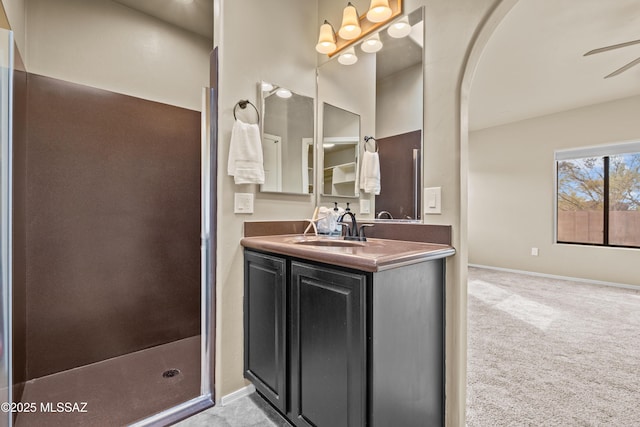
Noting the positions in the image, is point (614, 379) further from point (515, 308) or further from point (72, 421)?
point (72, 421)

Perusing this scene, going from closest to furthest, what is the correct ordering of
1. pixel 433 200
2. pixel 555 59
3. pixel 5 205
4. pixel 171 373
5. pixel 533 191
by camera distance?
pixel 5 205 < pixel 433 200 < pixel 171 373 < pixel 555 59 < pixel 533 191

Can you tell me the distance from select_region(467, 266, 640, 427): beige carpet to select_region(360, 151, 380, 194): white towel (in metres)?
1.40

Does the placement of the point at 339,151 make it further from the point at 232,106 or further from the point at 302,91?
the point at 232,106

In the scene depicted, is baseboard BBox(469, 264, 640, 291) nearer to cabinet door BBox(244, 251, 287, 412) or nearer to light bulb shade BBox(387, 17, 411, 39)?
light bulb shade BBox(387, 17, 411, 39)

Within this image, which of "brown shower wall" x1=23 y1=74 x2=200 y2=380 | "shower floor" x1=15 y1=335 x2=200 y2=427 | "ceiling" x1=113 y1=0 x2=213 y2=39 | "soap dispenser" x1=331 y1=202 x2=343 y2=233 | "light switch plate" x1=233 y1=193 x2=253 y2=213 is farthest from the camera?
"ceiling" x1=113 y1=0 x2=213 y2=39

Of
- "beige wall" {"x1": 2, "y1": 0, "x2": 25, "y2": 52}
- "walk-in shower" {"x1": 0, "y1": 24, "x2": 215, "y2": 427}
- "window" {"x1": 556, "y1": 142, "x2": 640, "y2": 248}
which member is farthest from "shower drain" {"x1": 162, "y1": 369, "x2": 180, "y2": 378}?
"window" {"x1": 556, "y1": 142, "x2": 640, "y2": 248}

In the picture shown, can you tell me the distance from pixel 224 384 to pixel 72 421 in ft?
2.43

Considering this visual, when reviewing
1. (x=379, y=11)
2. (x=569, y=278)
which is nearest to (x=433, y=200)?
(x=379, y=11)

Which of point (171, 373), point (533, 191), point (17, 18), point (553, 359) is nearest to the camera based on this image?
point (17, 18)

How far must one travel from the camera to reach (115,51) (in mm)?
2107

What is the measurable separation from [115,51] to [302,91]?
1431mm

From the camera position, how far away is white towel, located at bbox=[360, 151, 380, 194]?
185 cm

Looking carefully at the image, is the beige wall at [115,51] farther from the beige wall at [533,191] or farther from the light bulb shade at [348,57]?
the beige wall at [533,191]

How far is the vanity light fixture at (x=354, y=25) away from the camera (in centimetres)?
163
